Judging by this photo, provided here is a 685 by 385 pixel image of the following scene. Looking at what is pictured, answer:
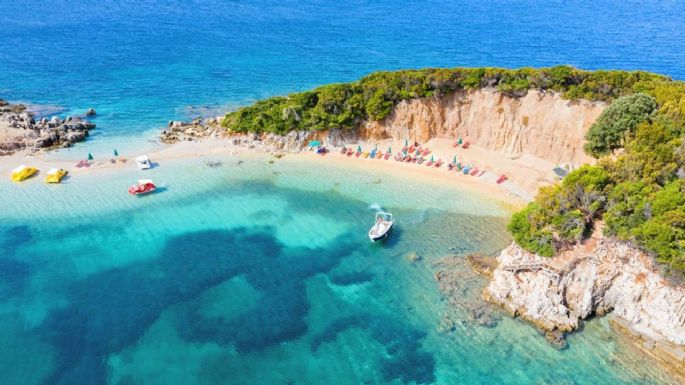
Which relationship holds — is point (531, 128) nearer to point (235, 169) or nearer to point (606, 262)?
point (606, 262)

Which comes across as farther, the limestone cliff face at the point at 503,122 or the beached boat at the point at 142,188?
the limestone cliff face at the point at 503,122

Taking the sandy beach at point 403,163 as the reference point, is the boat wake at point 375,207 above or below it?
below

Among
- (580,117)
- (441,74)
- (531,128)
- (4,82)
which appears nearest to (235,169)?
(441,74)

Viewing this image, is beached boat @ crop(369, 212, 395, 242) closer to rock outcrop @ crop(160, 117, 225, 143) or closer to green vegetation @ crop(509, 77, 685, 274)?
green vegetation @ crop(509, 77, 685, 274)

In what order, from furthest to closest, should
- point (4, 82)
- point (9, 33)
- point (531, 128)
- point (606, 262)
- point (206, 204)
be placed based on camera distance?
point (9, 33) < point (4, 82) < point (531, 128) < point (206, 204) < point (606, 262)

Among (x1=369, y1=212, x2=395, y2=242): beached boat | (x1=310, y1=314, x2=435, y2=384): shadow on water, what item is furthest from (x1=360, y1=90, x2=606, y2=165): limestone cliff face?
(x1=310, y1=314, x2=435, y2=384): shadow on water

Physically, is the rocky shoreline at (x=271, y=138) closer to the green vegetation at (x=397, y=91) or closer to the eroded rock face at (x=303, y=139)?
the eroded rock face at (x=303, y=139)

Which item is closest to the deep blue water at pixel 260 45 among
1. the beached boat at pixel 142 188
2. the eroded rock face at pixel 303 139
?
the eroded rock face at pixel 303 139
